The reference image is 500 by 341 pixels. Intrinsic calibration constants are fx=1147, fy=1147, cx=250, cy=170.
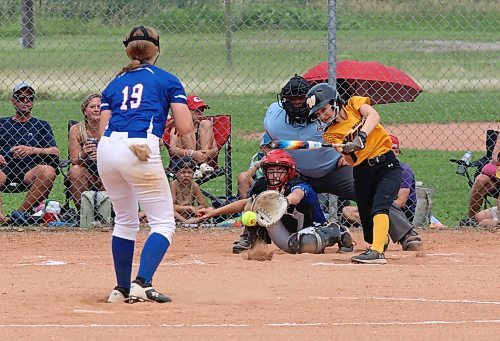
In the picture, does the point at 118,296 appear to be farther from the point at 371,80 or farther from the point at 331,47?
the point at 371,80

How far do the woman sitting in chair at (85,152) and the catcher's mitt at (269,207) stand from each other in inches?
93.2

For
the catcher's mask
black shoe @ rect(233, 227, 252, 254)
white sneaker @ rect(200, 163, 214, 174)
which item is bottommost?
black shoe @ rect(233, 227, 252, 254)

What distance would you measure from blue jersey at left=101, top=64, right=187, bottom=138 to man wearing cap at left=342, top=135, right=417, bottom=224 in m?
→ 4.01

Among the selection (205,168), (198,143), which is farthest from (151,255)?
(198,143)

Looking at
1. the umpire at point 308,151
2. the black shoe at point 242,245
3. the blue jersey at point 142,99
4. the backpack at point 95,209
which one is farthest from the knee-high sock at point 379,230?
the backpack at point 95,209

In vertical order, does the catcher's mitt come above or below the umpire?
below

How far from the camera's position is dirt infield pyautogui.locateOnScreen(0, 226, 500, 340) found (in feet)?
20.5

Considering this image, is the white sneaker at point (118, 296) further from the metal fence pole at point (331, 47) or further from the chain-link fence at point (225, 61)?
the metal fence pole at point (331, 47)

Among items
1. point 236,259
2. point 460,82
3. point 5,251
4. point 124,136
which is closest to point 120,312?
point 124,136

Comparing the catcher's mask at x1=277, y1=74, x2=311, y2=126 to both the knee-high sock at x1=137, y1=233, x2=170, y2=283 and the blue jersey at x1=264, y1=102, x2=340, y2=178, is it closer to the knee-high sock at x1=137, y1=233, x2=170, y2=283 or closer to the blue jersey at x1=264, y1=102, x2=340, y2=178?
the blue jersey at x1=264, y1=102, x2=340, y2=178

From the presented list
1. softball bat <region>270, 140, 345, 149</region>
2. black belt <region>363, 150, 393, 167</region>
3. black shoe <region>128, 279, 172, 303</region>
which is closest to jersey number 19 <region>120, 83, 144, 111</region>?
black shoe <region>128, 279, 172, 303</region>

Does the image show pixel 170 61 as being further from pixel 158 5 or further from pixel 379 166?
pixel 379 166

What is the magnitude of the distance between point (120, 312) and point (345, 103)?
3229 mm

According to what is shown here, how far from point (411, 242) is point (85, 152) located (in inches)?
133
